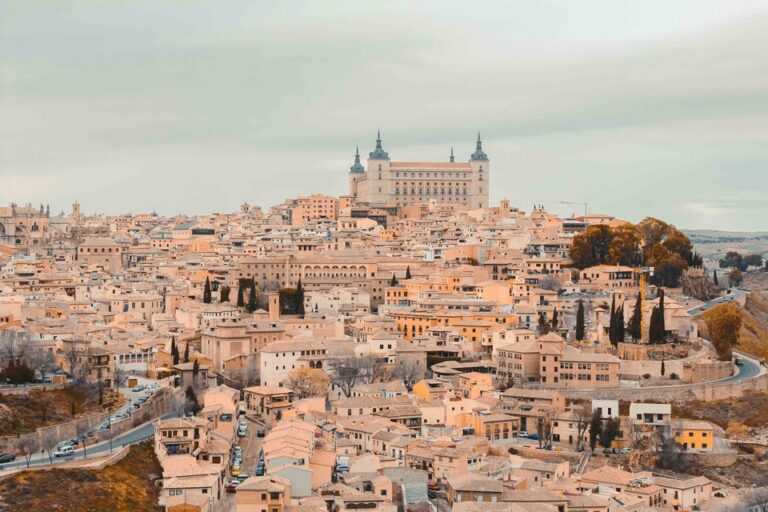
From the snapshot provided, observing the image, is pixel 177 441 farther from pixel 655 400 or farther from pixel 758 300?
pixel 758 300

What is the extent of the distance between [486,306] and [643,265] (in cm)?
1371

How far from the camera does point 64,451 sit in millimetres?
33969

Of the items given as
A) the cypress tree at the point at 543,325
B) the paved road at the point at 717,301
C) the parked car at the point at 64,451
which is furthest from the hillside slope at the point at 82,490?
the paved road at the point at 717,301

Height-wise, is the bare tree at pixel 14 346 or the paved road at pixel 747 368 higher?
the bare tree at pixel 14 346

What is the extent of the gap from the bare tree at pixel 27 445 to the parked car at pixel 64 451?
0.63 meters

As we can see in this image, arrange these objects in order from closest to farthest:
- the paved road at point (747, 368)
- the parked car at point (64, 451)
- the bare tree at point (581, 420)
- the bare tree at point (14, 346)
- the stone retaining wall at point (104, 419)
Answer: the parked car at point (64, 451) → the stone retaining wall at point (104, 419) → the bare tree at point (581, 420) → the bare tree at point (14, 346) → the paved road at point (747, 368)

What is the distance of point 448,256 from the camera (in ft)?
211

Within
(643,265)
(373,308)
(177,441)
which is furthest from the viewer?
(643,265)

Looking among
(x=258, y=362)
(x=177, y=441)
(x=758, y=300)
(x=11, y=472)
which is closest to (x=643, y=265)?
(x=758, y=300)

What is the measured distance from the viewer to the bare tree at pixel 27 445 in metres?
34.1

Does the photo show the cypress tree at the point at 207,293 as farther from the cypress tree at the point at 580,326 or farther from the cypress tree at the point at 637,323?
the cypress tree at the point at 637,323

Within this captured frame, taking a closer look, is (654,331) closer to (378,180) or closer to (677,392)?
(677,392)

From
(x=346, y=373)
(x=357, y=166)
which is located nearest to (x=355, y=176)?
(x=357, y=166)

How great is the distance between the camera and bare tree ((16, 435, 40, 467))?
3406cm
